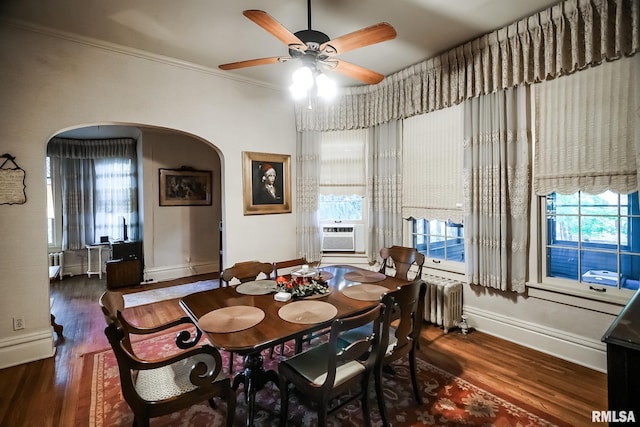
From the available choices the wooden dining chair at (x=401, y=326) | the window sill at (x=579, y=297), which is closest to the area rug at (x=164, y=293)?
the wooden dining chair at (x=401, y=326)

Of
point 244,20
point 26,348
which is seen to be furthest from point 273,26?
point 26,348

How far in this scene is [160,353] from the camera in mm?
2928

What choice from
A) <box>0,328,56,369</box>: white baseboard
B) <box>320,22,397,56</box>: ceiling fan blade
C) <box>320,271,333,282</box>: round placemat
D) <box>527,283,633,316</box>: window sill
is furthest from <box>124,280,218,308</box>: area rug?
<box>527,283,633,316</box>: window sill

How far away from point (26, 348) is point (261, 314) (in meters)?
2.58

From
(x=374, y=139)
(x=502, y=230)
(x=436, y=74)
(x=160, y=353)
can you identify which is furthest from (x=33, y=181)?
(x=502, y=230)

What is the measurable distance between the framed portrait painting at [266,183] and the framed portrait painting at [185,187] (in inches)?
99.8

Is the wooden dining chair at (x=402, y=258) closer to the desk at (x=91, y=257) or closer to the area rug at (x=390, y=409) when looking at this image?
the area rug at (x=390, y=409)

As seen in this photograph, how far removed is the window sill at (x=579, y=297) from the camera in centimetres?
242

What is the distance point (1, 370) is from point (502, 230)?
477 centimetres

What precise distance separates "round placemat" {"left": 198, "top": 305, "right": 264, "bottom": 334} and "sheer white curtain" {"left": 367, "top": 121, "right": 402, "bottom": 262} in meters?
→ 2.48

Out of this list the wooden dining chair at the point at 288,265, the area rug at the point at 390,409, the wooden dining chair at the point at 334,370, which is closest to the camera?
the wooden dining chair at the point at 334,370

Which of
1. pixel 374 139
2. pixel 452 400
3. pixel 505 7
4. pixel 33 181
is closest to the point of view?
pixel 452 400

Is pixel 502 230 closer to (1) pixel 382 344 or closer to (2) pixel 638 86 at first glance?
(2) pixel 638 86

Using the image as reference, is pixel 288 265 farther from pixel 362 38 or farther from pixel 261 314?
pixel 362 38
